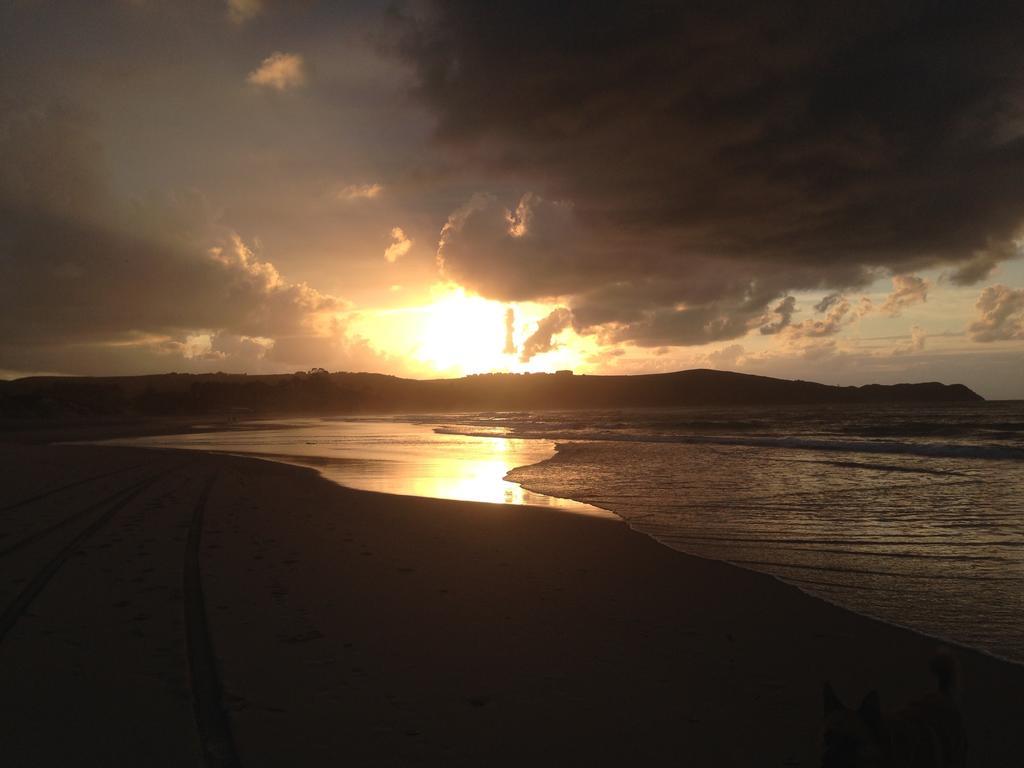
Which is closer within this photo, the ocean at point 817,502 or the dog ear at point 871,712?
the dog ear at point 871,712

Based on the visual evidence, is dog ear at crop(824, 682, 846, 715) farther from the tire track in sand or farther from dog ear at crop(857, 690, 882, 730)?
the tire track in sand

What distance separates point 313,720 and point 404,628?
1710 millimetres

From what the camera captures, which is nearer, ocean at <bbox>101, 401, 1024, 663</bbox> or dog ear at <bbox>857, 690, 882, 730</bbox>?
dog ear at <bbox>857, 690, 882, 730</bbox>

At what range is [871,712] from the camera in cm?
278

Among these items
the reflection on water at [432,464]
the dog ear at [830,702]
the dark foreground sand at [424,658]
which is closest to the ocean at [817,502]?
the reflection on water at [432,464]

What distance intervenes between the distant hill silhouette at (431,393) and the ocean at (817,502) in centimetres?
10051

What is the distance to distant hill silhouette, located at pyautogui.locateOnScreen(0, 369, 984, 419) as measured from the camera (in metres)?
128

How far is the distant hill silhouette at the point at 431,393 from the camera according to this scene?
128 meters

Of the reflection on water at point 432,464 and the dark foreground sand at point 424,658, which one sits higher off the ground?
the dark foreground sand at point 424,658

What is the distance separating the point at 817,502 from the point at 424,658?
430 inches

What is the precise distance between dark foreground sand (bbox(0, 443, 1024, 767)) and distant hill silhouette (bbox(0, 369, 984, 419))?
115347 millimetres

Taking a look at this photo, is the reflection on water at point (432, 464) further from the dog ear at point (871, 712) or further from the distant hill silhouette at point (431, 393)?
the distant hill silhouette at point (431, 393)

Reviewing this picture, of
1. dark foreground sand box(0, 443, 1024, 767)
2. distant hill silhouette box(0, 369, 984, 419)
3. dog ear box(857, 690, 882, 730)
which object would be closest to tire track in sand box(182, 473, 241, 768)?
dark foreground sand box(0, 443, 1024, 767)

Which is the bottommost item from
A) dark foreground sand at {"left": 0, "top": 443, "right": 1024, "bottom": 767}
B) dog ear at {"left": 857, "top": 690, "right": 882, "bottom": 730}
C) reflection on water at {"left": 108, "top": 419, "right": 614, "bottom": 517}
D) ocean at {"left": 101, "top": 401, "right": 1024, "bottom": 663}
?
reflection on water at {"left": 108, "top": 419, "right": 614, "bottom": 517}
